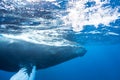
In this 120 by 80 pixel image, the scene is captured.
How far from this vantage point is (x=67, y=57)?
36.7 ft

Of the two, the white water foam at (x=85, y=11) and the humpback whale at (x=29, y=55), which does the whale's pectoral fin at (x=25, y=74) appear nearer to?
the humpback whale at (x=29, y=55)

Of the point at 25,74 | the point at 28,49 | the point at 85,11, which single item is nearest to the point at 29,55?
the point at 28,49

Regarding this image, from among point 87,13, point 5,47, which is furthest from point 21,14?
point 87,13

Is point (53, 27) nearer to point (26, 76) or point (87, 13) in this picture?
point (87, 13)

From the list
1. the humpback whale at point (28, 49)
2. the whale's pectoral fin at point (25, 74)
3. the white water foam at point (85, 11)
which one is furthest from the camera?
the white water foam at point (85, 11)

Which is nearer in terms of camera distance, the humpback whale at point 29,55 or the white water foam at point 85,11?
the humpback whale at point 29,55

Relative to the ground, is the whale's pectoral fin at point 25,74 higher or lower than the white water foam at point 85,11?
lower

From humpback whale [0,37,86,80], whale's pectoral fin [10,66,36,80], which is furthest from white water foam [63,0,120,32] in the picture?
whale's pectoral fin [10,66,36,80]

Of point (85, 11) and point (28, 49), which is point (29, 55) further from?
point (85, 11)

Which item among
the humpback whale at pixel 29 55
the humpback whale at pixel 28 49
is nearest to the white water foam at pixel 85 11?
the humpback whale at pixel 28 49

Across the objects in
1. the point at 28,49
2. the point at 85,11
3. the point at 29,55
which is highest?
the point at 85,11

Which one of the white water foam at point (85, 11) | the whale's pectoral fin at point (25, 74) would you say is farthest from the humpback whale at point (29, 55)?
the white water foam at point (85, 11)

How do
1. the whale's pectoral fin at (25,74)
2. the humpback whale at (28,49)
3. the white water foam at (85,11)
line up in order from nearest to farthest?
the whale's pectoral fin at (25,74), the humpback whale at (28,49), the white water foam at (85,11)

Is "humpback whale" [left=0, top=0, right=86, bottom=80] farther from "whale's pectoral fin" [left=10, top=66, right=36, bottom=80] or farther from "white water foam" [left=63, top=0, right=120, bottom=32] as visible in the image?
"white water foam" [left=63, top=0, right=120, bottom=32]
